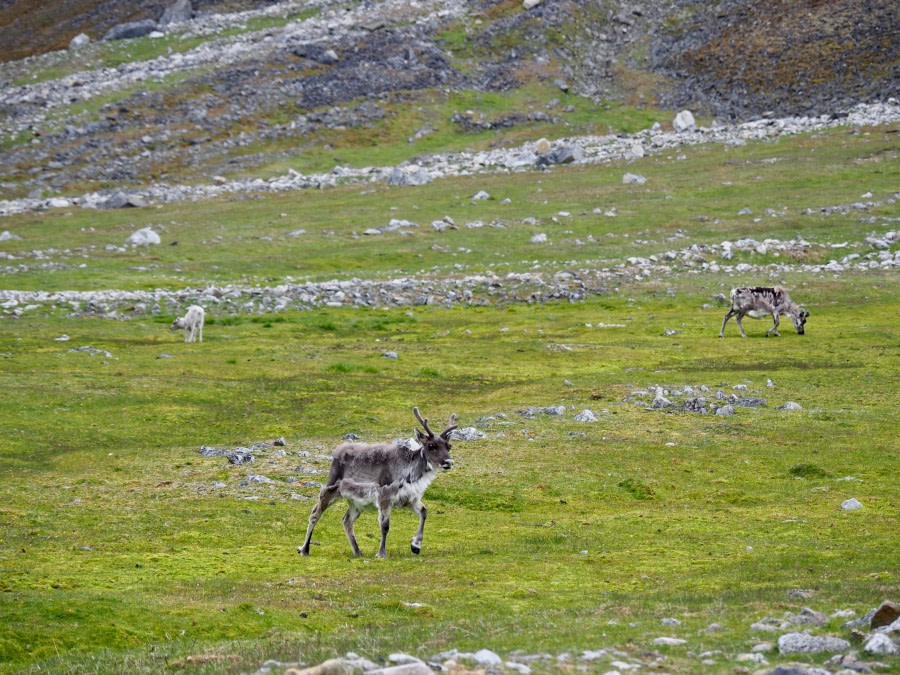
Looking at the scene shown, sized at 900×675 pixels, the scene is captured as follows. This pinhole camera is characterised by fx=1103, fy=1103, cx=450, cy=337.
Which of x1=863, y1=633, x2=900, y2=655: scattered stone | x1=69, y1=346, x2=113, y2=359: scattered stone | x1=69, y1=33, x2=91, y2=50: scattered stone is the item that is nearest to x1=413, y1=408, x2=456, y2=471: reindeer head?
x1=863, y1=633, x2=900, y2=655: scattered stone

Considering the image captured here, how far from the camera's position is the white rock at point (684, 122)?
102500mm

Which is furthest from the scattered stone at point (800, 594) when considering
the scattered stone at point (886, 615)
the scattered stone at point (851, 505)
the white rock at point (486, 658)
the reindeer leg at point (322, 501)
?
the reindeer leg at point (322, 501)

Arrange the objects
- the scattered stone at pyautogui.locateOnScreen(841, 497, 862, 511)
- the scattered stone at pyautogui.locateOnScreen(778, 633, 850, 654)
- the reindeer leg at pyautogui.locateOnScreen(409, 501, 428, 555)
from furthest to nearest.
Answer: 1. the scattered stone at pyautogui.locateOnScreen(841, 497, 862, 511)
2. the reindeer leg at pyautogui.locateOnScreen(409, 501, 428, 555)
3. the scattered stone at pyautogui.locateOnScreen(778, 633, 850, 654)

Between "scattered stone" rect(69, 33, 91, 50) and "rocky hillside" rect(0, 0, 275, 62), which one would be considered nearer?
"scattered stone" rect(69, 33, 91, 50)

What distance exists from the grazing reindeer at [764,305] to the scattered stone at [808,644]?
120 feet

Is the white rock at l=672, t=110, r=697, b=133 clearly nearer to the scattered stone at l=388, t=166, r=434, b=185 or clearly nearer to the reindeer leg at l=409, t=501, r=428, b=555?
the scattered stone at l=388, t=166, r=434, b=185

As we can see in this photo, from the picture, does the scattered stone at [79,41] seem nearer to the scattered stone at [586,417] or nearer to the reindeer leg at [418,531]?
the scattered stone at [586,417]

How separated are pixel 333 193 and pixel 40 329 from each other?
43.6 m

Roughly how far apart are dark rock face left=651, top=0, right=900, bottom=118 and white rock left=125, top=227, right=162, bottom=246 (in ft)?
186

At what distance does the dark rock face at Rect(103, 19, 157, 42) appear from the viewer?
439 ft

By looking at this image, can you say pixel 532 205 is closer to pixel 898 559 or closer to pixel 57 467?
pixel 57 467

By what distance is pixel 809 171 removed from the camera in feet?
269

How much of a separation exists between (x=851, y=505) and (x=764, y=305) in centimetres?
2496

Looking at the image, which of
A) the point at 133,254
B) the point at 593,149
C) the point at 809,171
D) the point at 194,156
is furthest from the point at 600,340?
the point at 194,156
